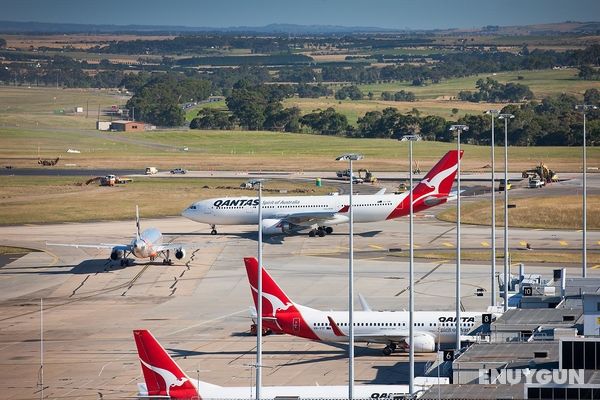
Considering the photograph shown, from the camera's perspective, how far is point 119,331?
80188mm

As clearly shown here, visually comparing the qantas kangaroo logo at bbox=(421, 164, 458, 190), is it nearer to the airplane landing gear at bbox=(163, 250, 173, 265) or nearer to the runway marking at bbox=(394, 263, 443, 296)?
the runway marking at bbox=(394, 263, 443, 296)

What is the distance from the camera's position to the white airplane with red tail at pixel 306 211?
4771 inches

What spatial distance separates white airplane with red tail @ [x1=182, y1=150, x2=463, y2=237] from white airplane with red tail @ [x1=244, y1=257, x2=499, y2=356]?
4779cm

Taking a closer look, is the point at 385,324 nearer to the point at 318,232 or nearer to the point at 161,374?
the point at 161,374

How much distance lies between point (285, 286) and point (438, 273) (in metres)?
12.5

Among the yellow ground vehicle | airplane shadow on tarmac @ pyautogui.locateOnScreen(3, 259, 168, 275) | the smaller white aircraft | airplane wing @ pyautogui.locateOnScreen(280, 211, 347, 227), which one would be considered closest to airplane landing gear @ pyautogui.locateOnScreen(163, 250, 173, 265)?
the smaller white aircraft

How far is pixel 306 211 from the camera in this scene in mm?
123312

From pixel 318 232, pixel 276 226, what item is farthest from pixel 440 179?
pixel 276 226

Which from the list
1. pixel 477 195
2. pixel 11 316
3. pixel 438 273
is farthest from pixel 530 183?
pixel 11 316

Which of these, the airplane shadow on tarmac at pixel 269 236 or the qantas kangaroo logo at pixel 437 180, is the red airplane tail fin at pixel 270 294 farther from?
the airplane shadow on tarmac at pixel 269 236

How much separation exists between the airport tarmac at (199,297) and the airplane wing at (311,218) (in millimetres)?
1642

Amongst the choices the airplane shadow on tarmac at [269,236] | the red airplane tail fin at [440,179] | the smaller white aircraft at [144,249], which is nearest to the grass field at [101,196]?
the airplane shadow on tarmac at [269,236]

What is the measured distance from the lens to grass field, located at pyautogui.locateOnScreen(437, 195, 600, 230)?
429 ft

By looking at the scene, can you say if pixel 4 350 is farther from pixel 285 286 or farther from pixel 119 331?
pixel 285 286
